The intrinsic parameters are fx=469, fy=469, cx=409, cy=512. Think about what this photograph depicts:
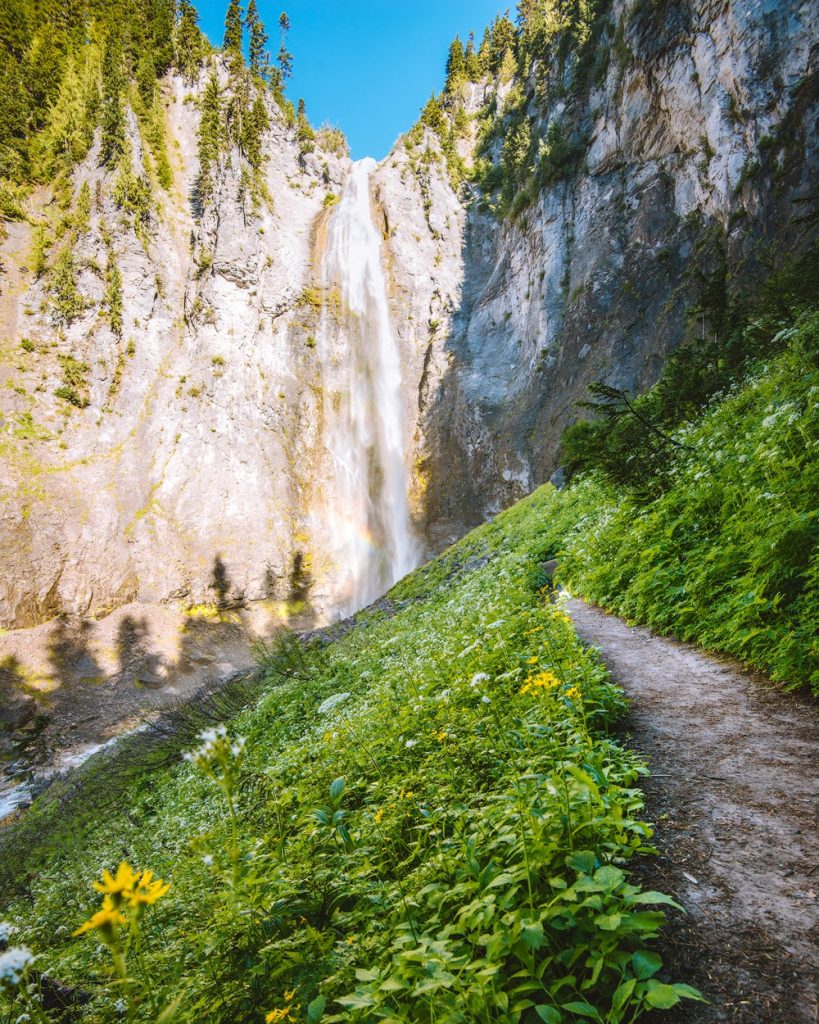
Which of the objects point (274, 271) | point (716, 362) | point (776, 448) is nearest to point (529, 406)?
point (716, 362)

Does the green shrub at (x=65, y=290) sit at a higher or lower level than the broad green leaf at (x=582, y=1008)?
higher

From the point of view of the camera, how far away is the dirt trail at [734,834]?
1.45 meters

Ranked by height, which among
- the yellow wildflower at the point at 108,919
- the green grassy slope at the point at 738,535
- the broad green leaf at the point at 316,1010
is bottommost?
the broad green leaf at the point at 316,1010

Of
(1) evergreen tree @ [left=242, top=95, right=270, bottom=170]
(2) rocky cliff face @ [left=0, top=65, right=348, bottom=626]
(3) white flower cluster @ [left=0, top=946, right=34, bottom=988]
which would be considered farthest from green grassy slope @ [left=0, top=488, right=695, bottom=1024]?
(1) evergreen tree @ [left=242, top=95, right=270, bottom=170]

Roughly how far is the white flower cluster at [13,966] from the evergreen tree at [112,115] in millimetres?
49874

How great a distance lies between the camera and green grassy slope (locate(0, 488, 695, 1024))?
4.56 feet

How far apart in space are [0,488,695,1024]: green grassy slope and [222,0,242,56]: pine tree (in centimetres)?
6607

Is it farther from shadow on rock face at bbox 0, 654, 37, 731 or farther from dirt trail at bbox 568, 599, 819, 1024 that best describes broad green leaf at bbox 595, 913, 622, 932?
shadow on rock face at bbox 0, 654, 37, 731

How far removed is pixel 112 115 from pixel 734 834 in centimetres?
5332

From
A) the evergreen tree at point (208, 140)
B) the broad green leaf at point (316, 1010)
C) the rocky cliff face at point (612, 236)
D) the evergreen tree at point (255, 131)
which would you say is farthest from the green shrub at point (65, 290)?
the broad green leaf at point (316, 1010)

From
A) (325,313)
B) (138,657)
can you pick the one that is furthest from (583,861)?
(325,313)

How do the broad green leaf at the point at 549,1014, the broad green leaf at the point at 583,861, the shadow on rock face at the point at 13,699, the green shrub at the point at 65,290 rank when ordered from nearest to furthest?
the broad green leaf at the point at 549,1014
the broad green leaf at the point at 583,861
the shadow on rock face at the point at 13,699
the green shrub at the point at 65,290

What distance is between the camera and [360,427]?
120 feet

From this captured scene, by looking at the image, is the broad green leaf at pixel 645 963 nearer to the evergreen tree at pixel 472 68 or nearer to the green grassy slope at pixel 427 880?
the green grassy slope at pixel 427 880
